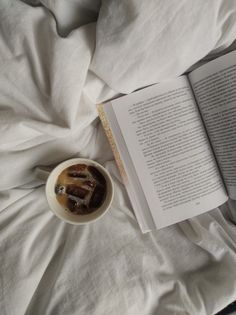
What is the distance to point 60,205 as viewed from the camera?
491 mm

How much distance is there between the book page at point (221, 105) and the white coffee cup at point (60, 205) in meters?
0.20

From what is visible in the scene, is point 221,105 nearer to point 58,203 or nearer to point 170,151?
point 170,151

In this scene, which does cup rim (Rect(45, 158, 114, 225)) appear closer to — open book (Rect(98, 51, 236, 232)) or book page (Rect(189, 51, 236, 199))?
open book (Rect(98, 51, 236, 232))

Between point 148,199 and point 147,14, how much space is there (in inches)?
11.6

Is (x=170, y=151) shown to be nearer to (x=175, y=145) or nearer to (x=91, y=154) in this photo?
(x=175, y=145)

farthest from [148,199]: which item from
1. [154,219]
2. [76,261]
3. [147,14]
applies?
[147,14]

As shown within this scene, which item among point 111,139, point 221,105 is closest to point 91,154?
point 111,139

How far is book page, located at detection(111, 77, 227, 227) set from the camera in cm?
52

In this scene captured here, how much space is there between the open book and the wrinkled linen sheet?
3 cm

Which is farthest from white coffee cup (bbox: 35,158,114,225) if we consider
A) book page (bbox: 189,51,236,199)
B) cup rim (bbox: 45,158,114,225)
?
book page (bbox: 189,51,236,199)

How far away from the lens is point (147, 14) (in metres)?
0.41

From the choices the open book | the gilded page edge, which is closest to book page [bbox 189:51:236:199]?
the open book

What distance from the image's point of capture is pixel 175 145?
0.52 meters

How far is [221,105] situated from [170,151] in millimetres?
110
